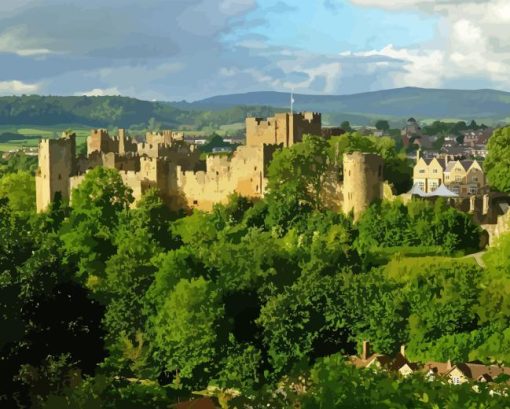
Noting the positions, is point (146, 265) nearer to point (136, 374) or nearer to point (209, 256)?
point (209, 256)

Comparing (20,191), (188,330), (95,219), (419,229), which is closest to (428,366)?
(188,330)

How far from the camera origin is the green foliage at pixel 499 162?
79.1m

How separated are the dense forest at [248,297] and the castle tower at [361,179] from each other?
5.68ft

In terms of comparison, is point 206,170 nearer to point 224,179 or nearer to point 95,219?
point 224,179

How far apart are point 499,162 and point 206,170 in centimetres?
2258

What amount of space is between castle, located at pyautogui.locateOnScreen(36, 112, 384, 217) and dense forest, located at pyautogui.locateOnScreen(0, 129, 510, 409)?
4.79ft

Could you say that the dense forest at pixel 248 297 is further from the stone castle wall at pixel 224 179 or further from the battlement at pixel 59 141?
the battlement at pixel 59 141

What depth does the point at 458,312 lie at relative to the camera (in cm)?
5128

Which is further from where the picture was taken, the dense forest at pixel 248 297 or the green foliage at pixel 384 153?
the green foliage at pixel 384 153

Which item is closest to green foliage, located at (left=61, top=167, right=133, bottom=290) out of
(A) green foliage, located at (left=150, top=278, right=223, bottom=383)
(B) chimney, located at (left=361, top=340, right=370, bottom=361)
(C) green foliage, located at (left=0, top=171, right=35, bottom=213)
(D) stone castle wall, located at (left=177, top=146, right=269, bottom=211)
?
A: (D) stone castle wall, located at (left=177, top=146, right=269, bottom=211)

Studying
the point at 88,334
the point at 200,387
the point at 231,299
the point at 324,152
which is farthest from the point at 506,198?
the point at 88,334

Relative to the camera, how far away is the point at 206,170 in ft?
242

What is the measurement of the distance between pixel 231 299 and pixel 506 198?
83.2ft

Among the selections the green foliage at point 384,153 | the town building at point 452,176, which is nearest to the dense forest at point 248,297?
the green foliage at point 384,153
